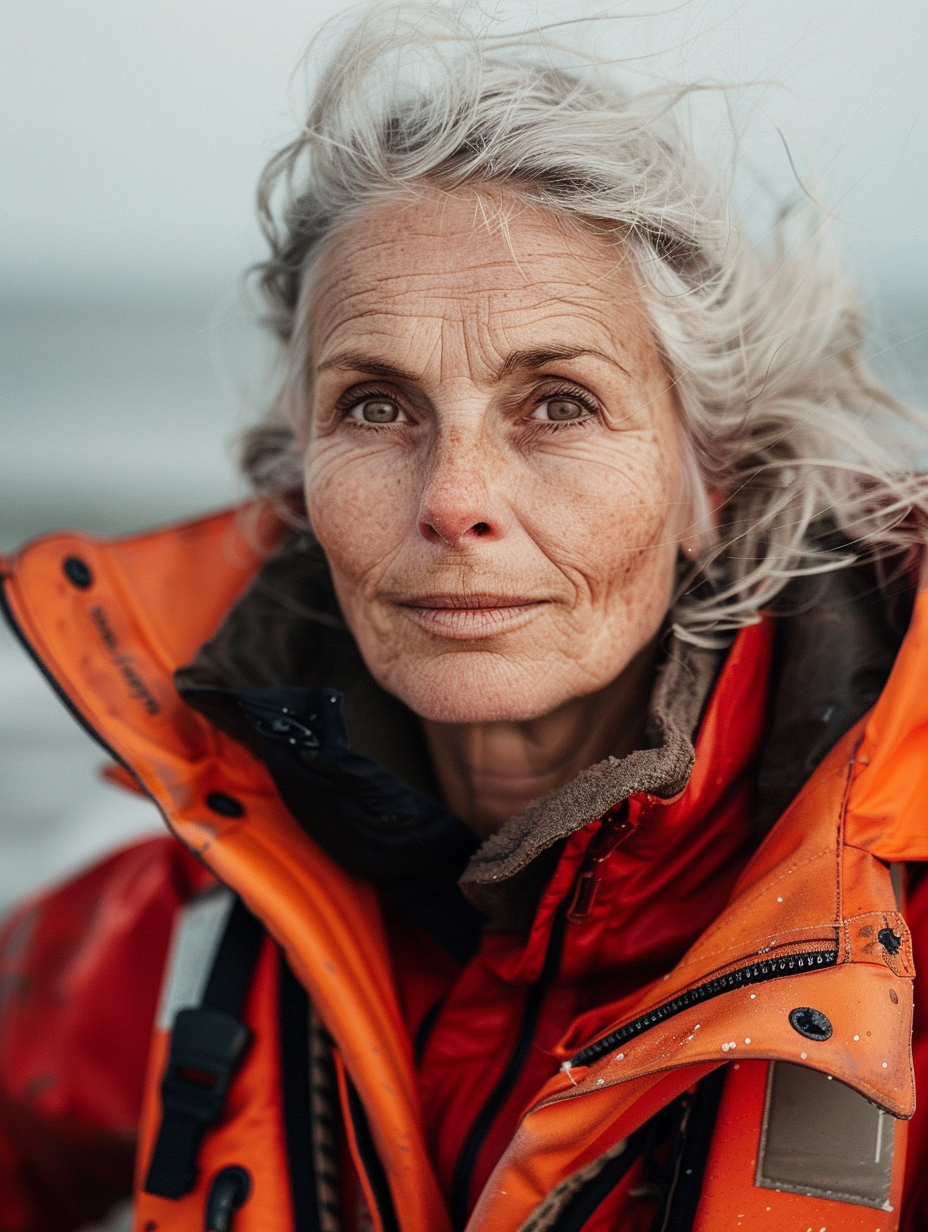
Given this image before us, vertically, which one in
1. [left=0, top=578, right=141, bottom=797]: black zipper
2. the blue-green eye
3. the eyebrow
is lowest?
[left=0, top=578, right=141, bottom=797]: black zipper

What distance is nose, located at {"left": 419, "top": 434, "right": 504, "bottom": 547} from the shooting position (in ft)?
4.64

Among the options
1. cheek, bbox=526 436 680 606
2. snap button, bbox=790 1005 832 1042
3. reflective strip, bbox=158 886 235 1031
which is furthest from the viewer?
reflective strip, bbox=158 886 235 1031

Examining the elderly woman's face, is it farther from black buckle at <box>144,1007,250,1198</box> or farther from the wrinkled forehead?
black buckle at <box>144,1007,250,1198</box>

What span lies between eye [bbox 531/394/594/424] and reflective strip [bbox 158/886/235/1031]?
112 centimetres

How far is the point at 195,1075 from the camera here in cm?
172

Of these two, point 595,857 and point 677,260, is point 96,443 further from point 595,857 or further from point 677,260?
point 595,857

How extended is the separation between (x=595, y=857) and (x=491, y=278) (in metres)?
0.81

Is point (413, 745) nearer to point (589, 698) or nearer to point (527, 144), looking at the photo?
point (589, 698)

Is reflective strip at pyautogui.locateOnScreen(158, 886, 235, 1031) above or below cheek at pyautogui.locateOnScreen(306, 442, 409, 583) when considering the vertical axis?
below

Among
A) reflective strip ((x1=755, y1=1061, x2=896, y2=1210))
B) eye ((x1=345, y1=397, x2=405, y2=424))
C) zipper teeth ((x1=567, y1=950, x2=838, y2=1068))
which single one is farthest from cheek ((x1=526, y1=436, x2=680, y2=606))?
reflective strip ((x1=755, y1=1061, x2=896, y2=1210))

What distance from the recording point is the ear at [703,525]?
1651mm

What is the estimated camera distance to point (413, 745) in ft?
6.27

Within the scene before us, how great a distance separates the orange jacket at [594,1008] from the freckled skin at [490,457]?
254mm

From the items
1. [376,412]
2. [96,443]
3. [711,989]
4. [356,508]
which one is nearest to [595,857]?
[711,989]
